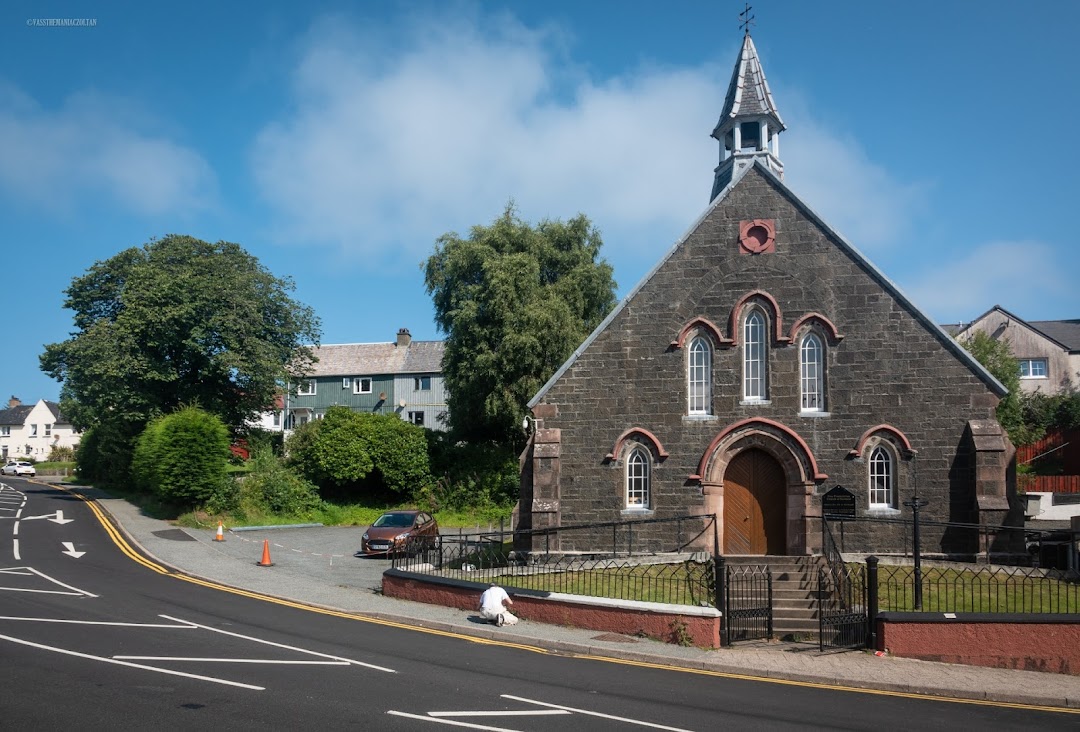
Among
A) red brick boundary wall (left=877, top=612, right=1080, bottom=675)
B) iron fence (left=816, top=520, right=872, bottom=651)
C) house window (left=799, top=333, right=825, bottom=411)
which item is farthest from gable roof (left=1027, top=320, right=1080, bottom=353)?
red brick boundary wall (left=877, top=612, right=1080, bottom=675)

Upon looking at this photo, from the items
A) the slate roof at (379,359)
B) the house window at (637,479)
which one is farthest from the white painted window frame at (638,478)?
the slate roof at (379,359)

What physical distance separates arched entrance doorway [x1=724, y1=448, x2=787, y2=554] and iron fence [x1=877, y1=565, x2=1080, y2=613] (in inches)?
122

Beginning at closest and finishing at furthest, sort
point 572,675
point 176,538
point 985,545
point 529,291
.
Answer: point 572,675 < point 985,545 < point 176,538 < point 529,291

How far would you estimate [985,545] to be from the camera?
20.0 m

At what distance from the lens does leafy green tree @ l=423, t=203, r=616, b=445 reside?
39.3 metres

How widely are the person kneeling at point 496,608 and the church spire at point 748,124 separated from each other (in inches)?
599

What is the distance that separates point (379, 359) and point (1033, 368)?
4286cm

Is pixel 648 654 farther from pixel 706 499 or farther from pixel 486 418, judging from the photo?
pixel 486 418

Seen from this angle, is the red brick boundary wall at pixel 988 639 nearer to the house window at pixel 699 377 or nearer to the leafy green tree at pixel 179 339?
the house window at pixel 699 377

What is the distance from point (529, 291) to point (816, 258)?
766 inches

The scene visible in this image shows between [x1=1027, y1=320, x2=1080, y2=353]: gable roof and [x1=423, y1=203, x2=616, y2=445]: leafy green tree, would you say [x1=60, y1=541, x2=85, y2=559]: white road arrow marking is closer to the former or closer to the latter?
[x1=423, y1=203, x2=616, y2=445]: leafy green tree

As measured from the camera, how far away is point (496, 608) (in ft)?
52.8

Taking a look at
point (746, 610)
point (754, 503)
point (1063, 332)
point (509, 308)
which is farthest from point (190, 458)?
point (1063, 332)

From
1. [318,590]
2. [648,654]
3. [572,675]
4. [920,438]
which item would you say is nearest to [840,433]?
[920,438]
